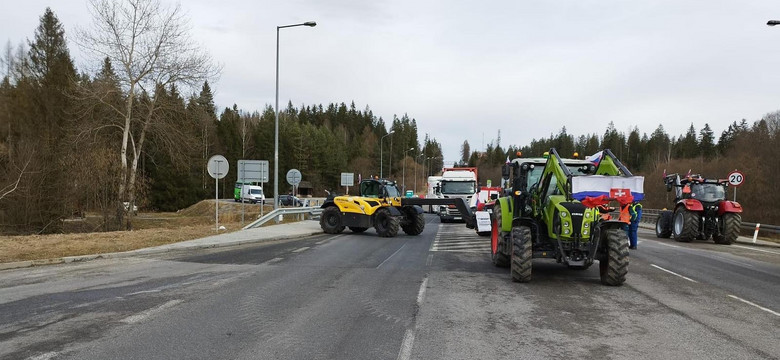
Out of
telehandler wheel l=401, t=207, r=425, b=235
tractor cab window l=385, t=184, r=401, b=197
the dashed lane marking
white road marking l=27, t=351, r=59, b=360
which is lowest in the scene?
the dashed lane marking

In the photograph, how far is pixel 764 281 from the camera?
434 inches

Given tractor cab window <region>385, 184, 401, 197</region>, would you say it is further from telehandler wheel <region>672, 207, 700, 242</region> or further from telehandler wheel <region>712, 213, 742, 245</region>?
telehandler wheel <region>712, 213, 742, 245</region>

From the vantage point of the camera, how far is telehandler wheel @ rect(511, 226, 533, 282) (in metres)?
9.41

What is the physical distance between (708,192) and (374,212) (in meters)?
13.6

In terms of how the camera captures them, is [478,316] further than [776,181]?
No

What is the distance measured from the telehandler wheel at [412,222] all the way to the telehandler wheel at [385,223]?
153 cm

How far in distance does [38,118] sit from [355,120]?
94151mm

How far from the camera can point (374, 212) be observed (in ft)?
65.7

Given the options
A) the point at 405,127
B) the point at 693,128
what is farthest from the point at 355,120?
the point at 693,128

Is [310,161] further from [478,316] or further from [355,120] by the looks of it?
[478,316]

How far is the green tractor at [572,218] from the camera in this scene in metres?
8.88

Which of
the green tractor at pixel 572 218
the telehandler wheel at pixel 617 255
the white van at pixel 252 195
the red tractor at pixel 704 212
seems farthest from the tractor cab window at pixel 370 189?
the white van at pixel 252 195

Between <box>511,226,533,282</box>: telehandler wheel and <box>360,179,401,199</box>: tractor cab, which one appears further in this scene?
<box>360,179,401,199</box>: tractor cab

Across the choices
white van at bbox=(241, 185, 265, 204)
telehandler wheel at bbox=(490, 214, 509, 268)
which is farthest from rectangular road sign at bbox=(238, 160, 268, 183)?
white van at bbox=(241, 185, 265, 204)
